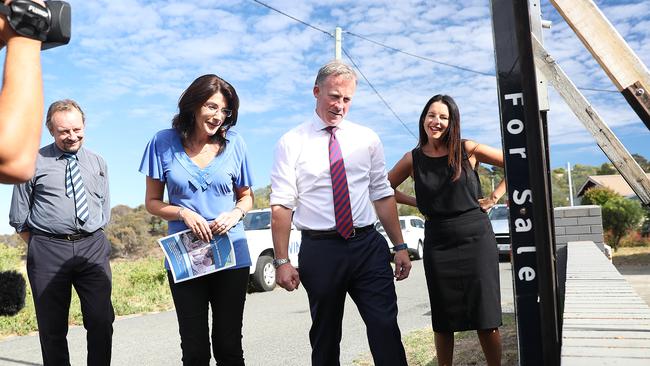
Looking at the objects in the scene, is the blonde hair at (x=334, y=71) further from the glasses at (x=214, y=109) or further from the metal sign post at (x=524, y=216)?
the metal sign post at (x=524, y=216)

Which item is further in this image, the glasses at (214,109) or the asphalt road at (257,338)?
the asphalt road at (257,338)

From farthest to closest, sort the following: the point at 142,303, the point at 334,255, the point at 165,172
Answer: the point at 142,303 → the point at 165,172 → the point at 334,255

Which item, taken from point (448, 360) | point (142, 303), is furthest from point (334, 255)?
point (142, 303)

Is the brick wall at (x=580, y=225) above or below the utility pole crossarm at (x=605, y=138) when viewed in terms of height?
below

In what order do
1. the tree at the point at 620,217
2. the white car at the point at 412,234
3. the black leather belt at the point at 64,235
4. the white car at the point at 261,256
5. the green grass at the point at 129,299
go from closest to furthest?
the black leather belt at the point at 64,235 → the green grass at the point at 129,299 → the white car at the point at 261,256 → the tree at the point at 620,217 → the white car at the point at 412,234

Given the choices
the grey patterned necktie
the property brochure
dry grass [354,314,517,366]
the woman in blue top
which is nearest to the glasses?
the woman in blue top

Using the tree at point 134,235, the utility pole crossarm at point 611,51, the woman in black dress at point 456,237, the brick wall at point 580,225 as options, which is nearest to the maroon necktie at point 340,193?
the woman in black dress at point 456,237

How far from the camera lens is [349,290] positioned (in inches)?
129

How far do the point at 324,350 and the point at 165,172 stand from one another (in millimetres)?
1323

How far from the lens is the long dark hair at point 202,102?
3344mm

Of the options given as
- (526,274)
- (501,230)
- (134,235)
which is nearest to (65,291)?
(526,274)

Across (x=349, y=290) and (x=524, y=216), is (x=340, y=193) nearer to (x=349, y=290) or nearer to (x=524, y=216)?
(x=349, y=290)

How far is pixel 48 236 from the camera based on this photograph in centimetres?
400

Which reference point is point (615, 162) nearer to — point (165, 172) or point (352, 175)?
point (352, 175)
